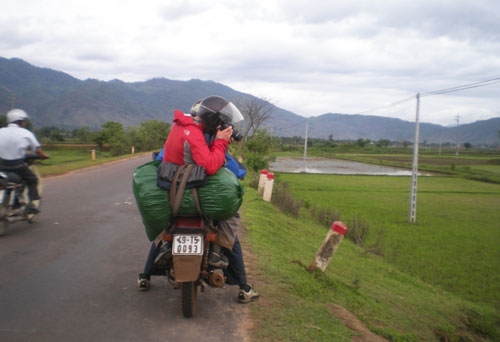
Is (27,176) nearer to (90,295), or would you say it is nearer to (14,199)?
(14,199)

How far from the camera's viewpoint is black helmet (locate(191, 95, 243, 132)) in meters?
3.82

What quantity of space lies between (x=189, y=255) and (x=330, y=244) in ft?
9.09

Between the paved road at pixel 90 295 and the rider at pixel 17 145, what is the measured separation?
0.94 meters

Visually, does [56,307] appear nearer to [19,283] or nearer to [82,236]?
[19,283]

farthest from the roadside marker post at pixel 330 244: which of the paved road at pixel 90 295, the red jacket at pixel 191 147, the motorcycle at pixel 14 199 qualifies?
the motorcycle at pixel 14 199

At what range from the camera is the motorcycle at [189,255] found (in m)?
3.58

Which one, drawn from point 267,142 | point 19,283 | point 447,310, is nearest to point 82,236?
point 19,283

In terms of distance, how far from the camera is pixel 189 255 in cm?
358

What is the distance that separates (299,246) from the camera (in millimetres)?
8875

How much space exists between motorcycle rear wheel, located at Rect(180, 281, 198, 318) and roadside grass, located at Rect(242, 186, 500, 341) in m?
0.56

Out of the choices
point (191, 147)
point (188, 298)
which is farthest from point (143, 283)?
point (191, 147)

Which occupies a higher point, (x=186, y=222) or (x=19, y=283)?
(x=186, y=222)

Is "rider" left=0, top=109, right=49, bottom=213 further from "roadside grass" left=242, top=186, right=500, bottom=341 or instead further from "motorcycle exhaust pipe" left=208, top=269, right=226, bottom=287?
"motorcycle exhaust pipe" left=208, top=269, right=226, bottom=287

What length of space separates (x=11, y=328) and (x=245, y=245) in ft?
12.2
